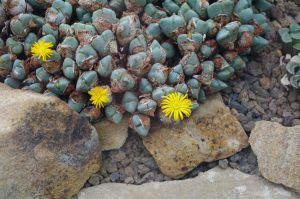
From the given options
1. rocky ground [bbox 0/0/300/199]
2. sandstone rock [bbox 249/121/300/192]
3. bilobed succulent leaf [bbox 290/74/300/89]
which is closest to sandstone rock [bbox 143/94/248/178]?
rocky ground [bbox 0/0/300/199]

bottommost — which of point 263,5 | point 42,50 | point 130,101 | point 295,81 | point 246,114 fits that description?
point 246,114

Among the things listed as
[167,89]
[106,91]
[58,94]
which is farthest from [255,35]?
[58,94]

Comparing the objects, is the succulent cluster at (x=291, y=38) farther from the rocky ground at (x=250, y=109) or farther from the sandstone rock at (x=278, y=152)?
the sandstone rock at (x=278, y=152)

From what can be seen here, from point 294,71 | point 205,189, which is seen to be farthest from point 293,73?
point 205,189

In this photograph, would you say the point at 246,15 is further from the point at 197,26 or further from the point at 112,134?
the point at 112,134

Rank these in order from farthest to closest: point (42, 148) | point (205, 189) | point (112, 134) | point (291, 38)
A: point (291, 38) < point (112, 134) < point (205, 189) < point (42, 148)

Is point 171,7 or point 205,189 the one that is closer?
point 205,189
